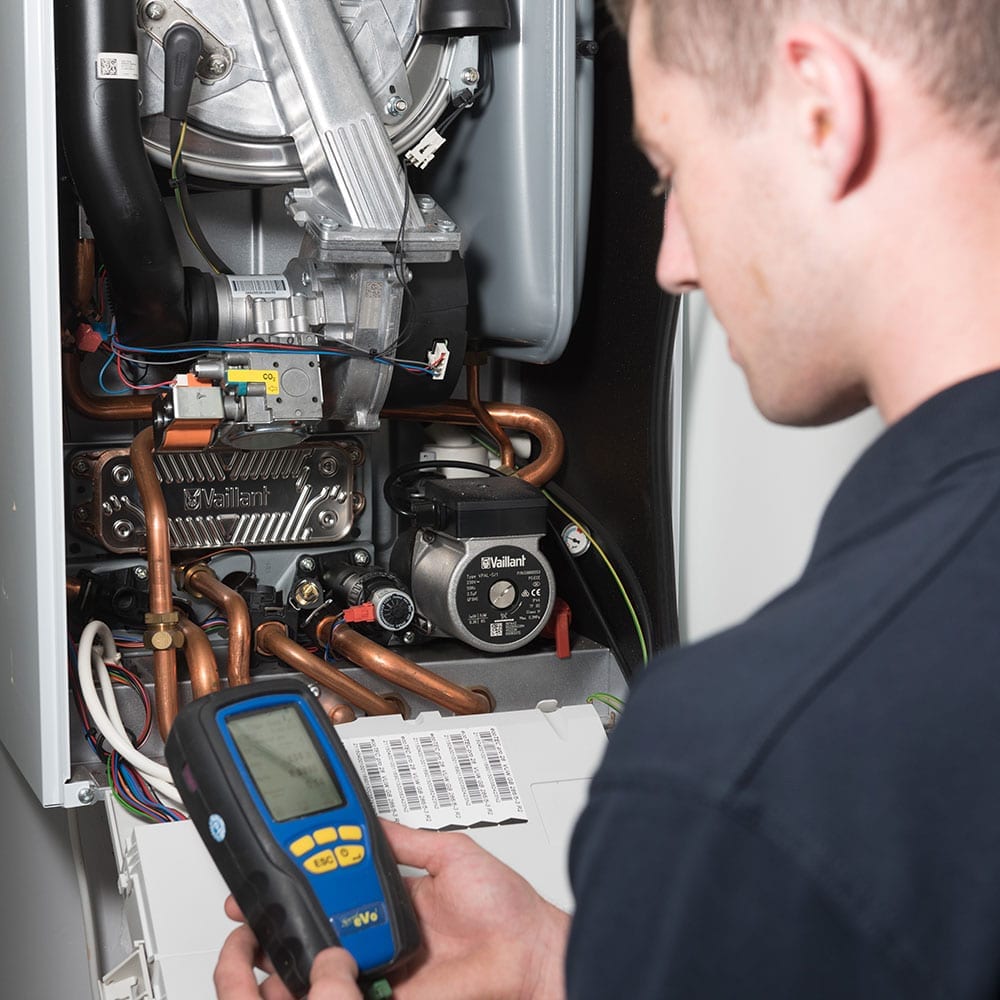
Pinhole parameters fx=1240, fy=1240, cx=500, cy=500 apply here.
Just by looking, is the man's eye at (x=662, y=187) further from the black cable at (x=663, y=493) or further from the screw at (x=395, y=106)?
the screw at (x=395, y=106)

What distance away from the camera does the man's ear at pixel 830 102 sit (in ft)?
1.61

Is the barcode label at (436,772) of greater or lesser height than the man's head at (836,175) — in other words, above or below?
below

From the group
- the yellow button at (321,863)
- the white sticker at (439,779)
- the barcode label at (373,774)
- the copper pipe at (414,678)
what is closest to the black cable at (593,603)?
the copper pipe at (414,678)

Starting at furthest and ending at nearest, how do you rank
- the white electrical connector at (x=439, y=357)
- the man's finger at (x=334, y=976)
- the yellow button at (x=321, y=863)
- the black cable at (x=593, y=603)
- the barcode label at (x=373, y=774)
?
the black cable at (x=593, y=603) → the white electrical connector at (x=439, y=357) → the barcode label at (x=373, y=774) → the yellow button at (x=321, y=863) → the man's finger at (x=334, y=976)

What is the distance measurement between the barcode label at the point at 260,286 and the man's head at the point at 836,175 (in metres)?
0.78

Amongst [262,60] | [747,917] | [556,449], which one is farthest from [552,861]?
[262,60]

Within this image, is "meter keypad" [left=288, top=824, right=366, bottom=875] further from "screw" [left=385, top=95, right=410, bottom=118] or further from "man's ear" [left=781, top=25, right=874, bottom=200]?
"screw" [left=385, top=95, right=410, bottom=118]

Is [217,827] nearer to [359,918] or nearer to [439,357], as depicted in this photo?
[359,918]

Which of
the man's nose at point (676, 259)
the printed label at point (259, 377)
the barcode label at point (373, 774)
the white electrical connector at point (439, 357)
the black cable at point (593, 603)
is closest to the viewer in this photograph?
the man's nose at point (676, 259)

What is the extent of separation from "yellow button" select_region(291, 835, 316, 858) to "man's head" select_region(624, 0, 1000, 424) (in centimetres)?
49

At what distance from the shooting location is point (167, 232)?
1.25 metres

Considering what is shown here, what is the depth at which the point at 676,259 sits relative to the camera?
2.22 ft

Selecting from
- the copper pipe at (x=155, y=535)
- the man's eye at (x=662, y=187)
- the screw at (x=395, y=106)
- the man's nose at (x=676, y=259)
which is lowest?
the copper pipe at (x=155, y=535)

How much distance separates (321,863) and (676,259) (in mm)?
499
